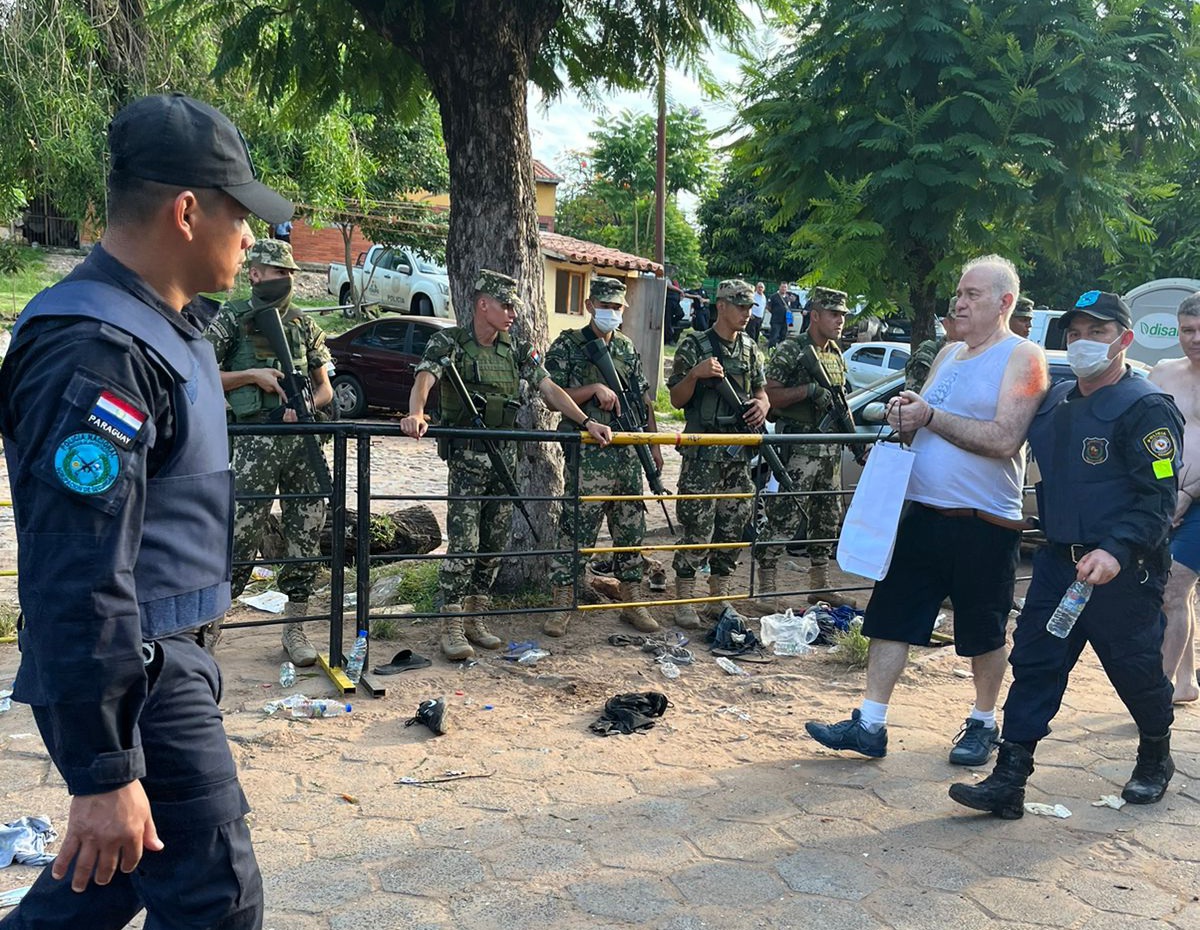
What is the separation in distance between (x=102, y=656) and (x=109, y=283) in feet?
2.21

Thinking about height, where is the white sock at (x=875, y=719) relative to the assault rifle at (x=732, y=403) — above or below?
below

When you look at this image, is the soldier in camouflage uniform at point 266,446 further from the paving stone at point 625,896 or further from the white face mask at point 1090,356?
the white face mask at point 1090,356

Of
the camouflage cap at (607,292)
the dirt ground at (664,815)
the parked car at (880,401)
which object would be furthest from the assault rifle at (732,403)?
the dirt ground at (664,815)

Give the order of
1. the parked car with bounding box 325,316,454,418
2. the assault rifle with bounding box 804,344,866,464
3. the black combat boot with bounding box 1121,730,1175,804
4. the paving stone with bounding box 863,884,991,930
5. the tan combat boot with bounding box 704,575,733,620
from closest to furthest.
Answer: the paving stone with bounding box 863,884,991,930, the black combat boot with bounding box 1121,730,1175,804, the tan combat boot with bounding box 704,575,733,620, the assault rifle with bounding box 804,344,866,464, the parked car with bounding box 325,316,454,418

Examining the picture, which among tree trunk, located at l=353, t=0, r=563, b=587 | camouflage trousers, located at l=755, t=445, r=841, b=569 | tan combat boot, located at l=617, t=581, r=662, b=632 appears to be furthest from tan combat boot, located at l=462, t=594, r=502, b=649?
camouflage trousers, located at l=755, t=445, r=841, b=569

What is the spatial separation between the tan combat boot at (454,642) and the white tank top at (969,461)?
7.93 ft

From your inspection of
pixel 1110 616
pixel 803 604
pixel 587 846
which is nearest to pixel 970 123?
pixel 803 604

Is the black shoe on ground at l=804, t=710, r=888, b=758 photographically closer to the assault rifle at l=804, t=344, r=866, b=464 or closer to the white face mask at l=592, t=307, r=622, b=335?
the white face mask at l=592, t=307, r=622, b=335

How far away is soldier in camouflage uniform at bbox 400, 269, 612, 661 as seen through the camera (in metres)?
5.75

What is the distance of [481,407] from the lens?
5.91 metres

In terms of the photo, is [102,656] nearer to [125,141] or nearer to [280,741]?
[125,141]

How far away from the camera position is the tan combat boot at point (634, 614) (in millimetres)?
6234

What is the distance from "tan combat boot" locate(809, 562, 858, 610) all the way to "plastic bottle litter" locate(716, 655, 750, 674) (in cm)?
146

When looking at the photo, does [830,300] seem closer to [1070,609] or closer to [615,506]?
[615,506]
